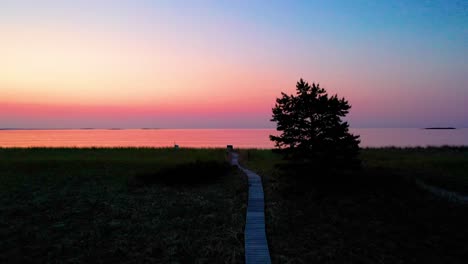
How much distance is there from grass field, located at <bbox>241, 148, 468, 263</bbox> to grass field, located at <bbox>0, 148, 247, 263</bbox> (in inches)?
72.6

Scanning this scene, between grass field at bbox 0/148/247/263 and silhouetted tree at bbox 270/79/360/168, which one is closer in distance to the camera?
grass field at bbox 0/148/247/263

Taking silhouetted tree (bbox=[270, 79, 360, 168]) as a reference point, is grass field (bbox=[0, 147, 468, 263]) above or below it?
below

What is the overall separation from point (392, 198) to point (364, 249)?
21.6ft

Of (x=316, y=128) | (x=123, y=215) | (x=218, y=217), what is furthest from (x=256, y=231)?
(x=316, y=128)

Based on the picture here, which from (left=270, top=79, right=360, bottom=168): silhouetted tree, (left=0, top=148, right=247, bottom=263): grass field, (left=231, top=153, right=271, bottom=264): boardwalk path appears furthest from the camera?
(left=270, top=79, right=360, bottom=168): silhouetted tree

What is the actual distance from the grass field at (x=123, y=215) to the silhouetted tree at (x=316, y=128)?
385 centimetres

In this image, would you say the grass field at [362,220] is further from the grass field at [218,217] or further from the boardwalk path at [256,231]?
the boardwalk path at [256,231]

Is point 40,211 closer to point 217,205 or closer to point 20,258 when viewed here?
point 20,258

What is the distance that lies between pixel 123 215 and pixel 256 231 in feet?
19.1

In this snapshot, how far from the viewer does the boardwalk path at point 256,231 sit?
29.0ft

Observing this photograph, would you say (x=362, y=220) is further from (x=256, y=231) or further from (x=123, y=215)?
(x=123, y=215)

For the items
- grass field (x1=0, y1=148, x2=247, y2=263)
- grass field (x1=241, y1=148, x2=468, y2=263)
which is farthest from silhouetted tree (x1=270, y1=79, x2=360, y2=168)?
grass field (x1=0, y1=148, x2=247, y2=263)

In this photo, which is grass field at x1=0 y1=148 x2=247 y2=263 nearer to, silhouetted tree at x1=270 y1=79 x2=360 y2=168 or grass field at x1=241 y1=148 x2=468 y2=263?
grass field at x1=241 y1=148 x2=468 y2=263

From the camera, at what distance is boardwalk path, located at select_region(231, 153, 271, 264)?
8.84 m
